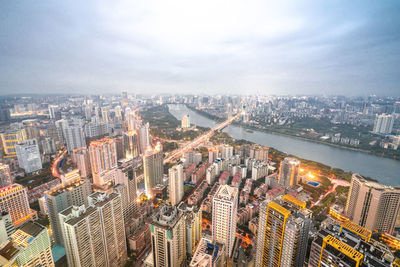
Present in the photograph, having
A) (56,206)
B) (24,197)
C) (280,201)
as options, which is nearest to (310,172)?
(280,201)

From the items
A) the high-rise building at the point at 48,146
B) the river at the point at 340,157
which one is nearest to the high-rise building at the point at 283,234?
the river at the point at 340,157

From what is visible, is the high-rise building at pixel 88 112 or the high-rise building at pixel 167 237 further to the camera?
the high-rise building at pixel 88 112

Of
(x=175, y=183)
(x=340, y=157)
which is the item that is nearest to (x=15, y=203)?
(x=175, y=183)

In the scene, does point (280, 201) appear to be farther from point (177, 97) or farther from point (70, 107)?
point (177, 97)

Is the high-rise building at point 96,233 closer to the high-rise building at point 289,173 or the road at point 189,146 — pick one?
the road at point 189,146

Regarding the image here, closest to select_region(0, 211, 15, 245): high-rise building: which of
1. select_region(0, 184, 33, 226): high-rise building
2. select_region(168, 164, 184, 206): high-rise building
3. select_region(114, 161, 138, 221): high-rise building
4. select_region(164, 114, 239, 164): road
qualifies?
select_region(0, 184, 33, 226): high-rise building

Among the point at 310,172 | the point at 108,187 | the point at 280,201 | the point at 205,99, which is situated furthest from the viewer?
the point at 205,99
